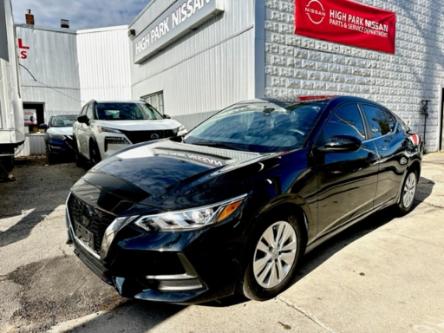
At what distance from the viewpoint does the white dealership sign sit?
7.71 metres

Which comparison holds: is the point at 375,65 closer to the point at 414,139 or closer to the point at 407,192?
the point at 414,139

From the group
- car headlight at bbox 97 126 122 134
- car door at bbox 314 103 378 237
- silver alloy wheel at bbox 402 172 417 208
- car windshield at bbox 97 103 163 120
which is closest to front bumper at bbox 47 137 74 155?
car windshield at bbox 97 103 163 120

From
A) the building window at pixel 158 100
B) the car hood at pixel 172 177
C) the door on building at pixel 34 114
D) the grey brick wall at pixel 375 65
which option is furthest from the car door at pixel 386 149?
the door on building at pixel 34 114

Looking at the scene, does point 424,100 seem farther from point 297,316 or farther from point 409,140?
point 297,316

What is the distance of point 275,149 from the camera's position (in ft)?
8.86

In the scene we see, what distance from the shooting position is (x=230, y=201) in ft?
6.78

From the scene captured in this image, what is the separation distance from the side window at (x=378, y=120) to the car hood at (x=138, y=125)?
11.8ft

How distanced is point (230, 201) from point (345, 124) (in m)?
1.81

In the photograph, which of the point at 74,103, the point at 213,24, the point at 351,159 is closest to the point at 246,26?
the point at 213,24

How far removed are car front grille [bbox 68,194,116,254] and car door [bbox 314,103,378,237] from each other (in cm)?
172

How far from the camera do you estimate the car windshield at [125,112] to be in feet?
21.7

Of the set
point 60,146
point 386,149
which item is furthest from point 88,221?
point 60,146

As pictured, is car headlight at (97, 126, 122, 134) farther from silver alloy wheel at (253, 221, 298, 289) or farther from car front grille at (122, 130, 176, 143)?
silver alloy wheel at (253, 221, 298, 289)

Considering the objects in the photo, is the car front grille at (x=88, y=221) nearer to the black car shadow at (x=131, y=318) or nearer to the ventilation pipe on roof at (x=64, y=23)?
the black car shadow at (x=131, y=318)
